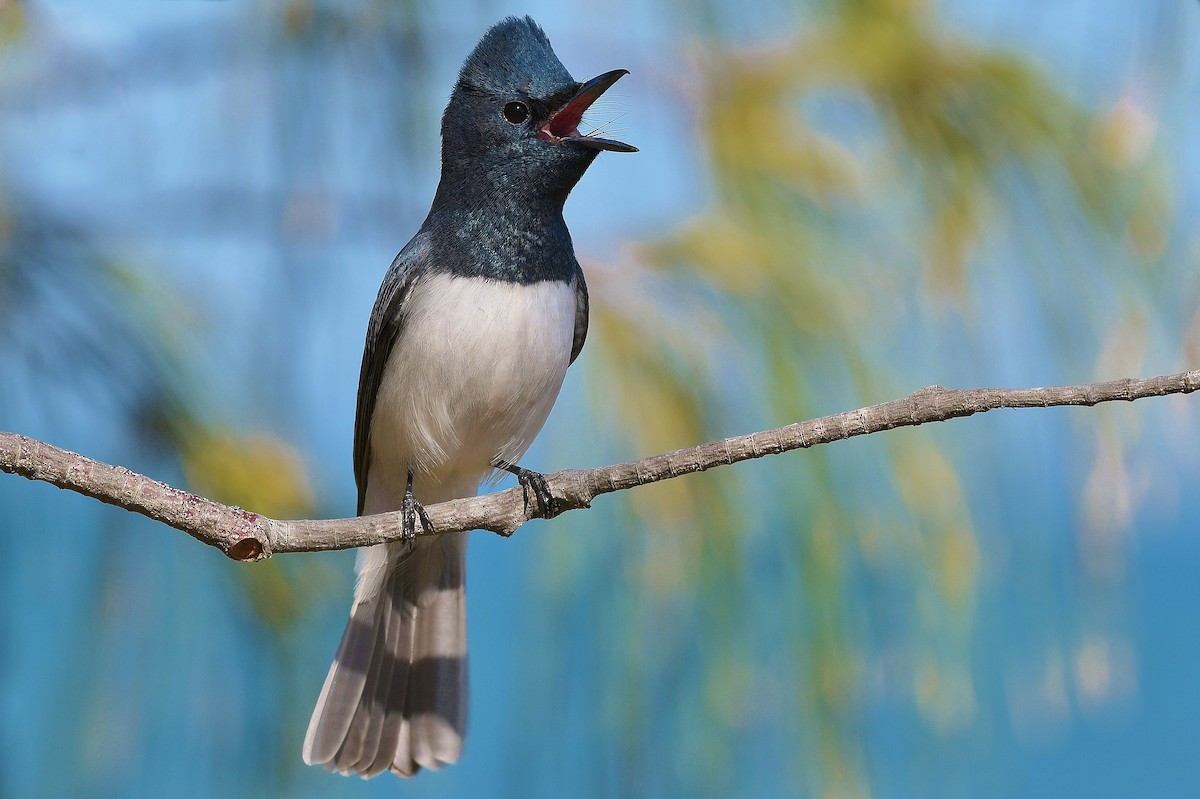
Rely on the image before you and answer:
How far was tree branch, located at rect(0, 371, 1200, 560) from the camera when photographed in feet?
3.42

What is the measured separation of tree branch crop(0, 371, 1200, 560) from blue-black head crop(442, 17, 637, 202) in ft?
2.00

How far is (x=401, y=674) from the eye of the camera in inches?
80.6

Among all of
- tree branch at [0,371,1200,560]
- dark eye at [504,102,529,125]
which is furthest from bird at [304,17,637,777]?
tree branch at [0,371,1200,560]

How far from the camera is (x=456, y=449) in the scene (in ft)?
6.07

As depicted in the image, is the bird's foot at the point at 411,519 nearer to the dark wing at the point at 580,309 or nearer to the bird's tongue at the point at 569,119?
the dark wing at the point at 580,309

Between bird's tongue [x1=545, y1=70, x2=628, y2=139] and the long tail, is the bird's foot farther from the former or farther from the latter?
bird's tongue [x1=545, y1=70, x2=628, y2=139]

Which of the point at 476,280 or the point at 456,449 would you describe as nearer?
the point at 476,280

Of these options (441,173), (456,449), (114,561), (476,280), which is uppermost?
(441,173)

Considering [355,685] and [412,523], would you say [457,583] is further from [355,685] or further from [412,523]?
[412,523]

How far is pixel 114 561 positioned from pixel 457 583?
0.65 m

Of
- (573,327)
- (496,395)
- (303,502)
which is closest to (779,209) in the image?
(573,327)

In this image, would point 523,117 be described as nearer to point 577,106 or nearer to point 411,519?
point 577,106

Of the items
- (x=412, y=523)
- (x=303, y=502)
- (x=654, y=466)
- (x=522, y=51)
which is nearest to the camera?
(x=654, y=466)

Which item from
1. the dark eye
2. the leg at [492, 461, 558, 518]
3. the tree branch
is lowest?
the tree branch
